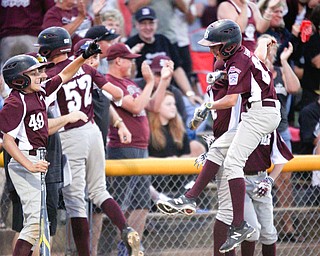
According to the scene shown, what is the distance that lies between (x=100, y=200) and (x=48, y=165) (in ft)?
2.90

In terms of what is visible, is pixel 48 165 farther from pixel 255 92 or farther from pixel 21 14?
pixel 21 14

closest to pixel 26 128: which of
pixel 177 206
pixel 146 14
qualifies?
pixel 177 206

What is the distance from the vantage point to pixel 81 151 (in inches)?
336

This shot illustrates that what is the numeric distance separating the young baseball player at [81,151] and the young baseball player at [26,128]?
63 cm

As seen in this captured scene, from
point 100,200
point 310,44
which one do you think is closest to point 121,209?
point 100,200

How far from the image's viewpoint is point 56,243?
8852 millimetres

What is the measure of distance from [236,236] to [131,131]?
2033mm

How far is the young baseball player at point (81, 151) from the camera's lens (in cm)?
848

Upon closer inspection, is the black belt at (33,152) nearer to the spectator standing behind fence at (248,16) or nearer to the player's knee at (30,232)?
the player's knee at (30,232)

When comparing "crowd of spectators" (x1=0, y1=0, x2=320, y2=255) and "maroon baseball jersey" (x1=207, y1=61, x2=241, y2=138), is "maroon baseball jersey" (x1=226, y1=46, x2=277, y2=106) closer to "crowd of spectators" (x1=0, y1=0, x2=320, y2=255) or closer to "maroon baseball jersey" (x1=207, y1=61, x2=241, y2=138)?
"maroon baseball jersey" (x1=207, y1=61, x2=241, y2=138)

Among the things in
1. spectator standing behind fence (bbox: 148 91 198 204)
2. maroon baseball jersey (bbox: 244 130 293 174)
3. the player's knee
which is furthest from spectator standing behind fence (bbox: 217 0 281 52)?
the player's knee

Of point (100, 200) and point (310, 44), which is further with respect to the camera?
point (310, 44)

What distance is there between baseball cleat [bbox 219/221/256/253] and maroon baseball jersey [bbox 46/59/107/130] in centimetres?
171

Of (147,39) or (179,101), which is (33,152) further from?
(147,39)
